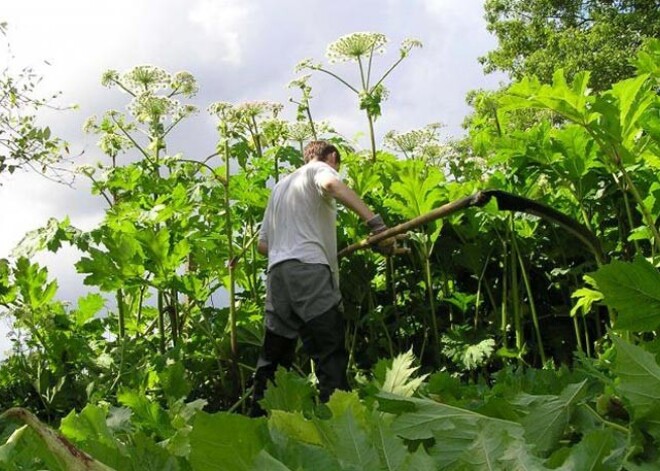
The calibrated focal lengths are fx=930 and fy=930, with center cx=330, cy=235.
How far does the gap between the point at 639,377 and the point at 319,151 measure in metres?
5.19

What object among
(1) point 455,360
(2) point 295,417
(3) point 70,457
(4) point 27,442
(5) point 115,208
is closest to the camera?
(3) point 70,457

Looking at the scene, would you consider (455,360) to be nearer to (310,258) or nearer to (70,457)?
(310,258)

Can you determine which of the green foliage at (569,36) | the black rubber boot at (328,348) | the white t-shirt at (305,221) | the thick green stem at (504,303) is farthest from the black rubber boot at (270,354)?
the green foliage at (569,36)

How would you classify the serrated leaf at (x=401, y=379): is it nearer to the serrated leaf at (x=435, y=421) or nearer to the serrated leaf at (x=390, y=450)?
the serrated leaf at (x=435, y=421)

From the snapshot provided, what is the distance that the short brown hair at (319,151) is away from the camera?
5.72m

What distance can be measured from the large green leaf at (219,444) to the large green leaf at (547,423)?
21 centimetres

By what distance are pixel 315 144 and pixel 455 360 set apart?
169cm

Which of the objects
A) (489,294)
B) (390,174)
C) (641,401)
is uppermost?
(390,174)

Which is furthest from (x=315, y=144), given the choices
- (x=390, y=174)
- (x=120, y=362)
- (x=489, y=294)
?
(x=120, y=362)

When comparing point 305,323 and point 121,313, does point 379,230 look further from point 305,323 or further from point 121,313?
point 121,313

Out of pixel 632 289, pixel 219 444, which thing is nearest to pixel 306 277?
pixel 632 289

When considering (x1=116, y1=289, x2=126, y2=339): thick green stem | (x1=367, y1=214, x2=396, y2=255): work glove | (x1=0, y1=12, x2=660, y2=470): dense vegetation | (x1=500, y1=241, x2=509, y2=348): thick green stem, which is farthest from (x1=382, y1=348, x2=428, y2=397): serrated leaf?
(x1=116, y1=289, x2=126, y2=339): thick green stem

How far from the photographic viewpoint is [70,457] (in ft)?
1.48

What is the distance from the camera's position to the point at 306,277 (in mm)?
5387
